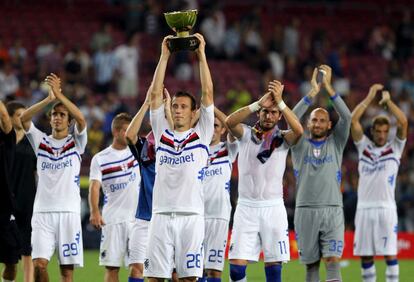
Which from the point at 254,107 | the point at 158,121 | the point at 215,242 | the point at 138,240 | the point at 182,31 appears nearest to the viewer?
the point at 182,31

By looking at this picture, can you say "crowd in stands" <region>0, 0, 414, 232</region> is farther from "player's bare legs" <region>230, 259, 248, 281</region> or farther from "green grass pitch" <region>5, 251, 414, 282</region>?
"player's bare legs" <region>230, 259, 248, 281</region>

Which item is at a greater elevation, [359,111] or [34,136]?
[359,111]

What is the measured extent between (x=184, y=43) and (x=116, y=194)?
3.56 meters

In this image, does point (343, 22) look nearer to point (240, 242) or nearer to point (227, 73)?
point (227, 73)

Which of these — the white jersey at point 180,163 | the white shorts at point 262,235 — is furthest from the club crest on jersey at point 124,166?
the white jersey at point 180,163

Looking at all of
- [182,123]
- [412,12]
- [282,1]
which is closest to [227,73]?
[282,1]

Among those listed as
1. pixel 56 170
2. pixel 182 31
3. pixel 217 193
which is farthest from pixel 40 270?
pixel 182 31

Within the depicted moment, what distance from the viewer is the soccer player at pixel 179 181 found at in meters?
10.8

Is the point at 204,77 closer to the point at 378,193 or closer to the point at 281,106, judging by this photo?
the point at 281,106

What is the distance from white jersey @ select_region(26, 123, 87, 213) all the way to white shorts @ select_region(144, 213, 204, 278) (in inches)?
94.0

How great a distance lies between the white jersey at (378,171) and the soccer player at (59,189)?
4.73 m

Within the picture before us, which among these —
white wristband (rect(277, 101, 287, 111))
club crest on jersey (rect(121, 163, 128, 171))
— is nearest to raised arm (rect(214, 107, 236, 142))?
white wristband (rect(277, 101, 287, 111))

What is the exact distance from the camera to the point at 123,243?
13.6m

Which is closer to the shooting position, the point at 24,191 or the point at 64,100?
the point at 64,100
